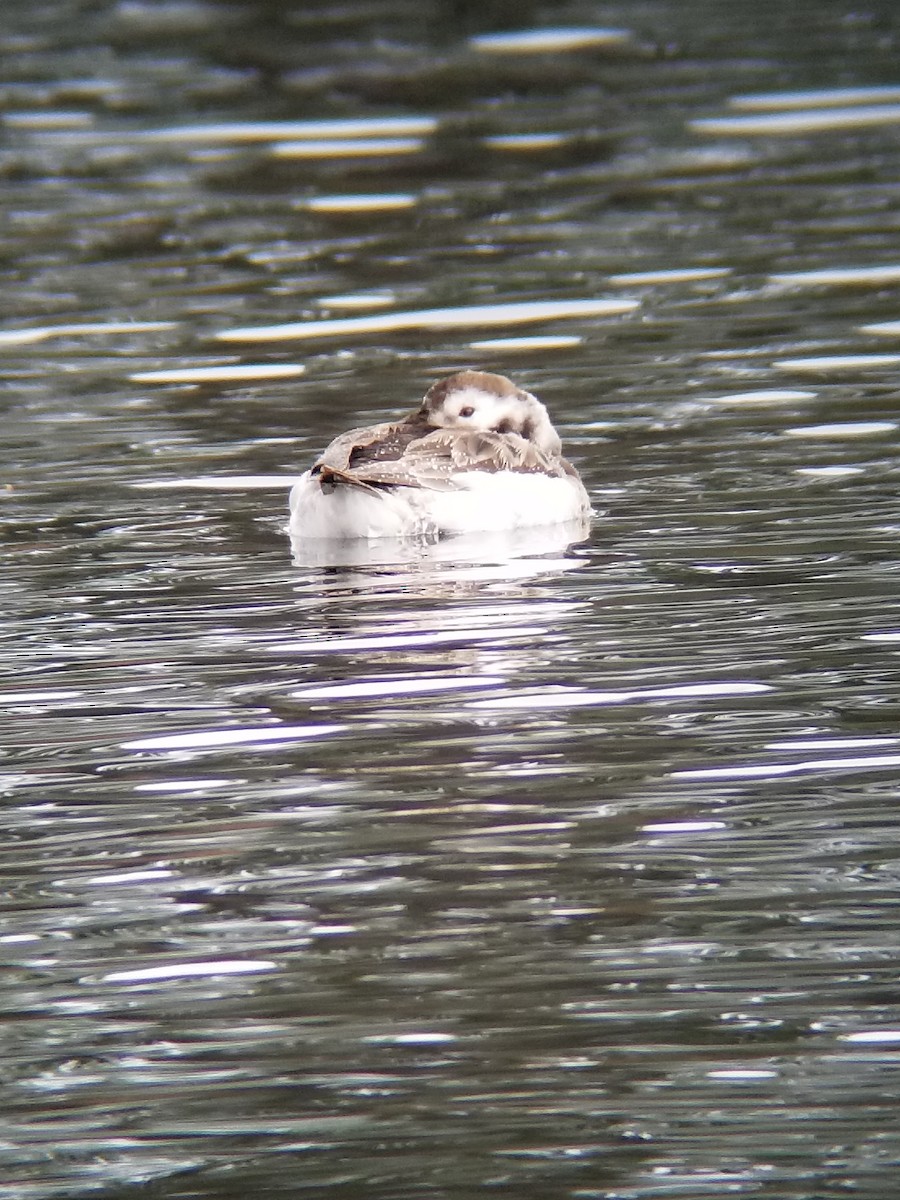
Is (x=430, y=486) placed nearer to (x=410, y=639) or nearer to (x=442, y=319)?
(x=410, y=639)

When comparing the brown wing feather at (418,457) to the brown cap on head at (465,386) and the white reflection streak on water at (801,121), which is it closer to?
the brown cap on head at (465,386)

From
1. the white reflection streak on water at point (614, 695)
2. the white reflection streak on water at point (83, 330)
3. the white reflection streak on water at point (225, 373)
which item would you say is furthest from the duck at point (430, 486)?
the white reflection streak on water at point (83, 330)

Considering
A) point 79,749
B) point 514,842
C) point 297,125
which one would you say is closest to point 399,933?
point 514,842

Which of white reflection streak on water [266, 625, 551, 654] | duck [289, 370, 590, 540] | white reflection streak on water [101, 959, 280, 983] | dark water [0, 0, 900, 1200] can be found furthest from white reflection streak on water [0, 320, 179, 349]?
white reflection streak on water [101, 959, 280, 983]

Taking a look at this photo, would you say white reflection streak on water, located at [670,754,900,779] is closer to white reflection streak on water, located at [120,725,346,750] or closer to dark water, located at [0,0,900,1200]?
dark water, located at [0,0,900,1200]

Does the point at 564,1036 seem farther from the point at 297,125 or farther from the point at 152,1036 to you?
the point at 297,125

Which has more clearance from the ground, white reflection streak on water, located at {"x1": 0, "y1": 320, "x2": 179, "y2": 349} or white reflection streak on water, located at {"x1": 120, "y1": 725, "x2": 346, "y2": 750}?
white reflection streak on water, located at {"x1": 0, "y1": 320, "x2": 179, "y2": 349}

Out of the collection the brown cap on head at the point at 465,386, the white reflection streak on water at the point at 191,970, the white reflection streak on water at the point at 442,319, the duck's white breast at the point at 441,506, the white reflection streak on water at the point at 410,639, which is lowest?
the white reflection streak on water at the point at 191,970

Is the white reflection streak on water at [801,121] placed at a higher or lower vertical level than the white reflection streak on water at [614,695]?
higher
